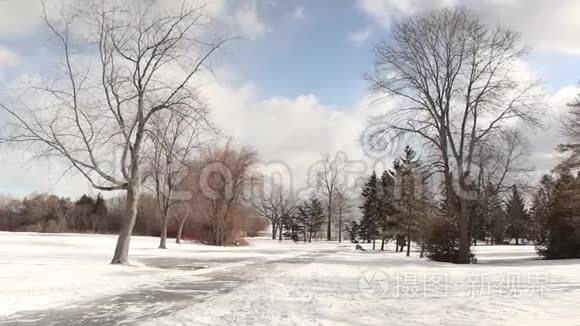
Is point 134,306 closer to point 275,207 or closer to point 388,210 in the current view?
point 388,210

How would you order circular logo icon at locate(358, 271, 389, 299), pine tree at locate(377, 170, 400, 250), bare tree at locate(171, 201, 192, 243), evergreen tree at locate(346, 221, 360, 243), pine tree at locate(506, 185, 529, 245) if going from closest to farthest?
circular logo icon at locate(358, 271, 389, 299) → pine tree at locate(377, 170, 400, 250) → bare tree at locate(171, 201, 192, 243) → pine tree at locate(506, 185, 529, 245) → evergreen tree at locate(346, 221, 360, 243)

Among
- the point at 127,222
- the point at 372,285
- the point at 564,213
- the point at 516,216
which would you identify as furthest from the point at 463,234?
the point at 516,216

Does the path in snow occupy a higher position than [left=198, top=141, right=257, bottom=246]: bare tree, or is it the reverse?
[left=198, top=141, right=257, bottom=246]: bare tree

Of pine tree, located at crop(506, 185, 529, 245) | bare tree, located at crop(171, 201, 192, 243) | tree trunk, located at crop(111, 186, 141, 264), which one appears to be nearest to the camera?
tree trunk, located at crop(111, 186, 141, 264)

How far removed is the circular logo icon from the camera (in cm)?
1134

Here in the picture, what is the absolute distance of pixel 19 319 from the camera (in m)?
7.90

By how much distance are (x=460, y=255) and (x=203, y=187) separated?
91.1ft

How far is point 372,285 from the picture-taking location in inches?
515

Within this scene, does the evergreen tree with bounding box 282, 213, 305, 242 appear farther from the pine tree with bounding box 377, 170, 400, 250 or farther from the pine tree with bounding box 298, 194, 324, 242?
the pine tree with bounding box 377, 170, 400, 250

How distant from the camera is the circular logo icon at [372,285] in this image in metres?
11.3

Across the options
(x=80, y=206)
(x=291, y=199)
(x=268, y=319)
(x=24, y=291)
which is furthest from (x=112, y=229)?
(x=268, y=319)

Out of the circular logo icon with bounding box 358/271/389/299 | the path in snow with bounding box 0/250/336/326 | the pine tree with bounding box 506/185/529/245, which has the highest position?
the pine tree with bounding box 506/185/529/245

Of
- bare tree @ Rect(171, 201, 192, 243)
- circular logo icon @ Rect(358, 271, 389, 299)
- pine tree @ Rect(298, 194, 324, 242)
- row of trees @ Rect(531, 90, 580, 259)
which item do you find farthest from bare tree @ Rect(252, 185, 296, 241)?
circular logo icon @ Rect(358, 271, 389, 299)

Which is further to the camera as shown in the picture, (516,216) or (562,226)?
(516,216)
